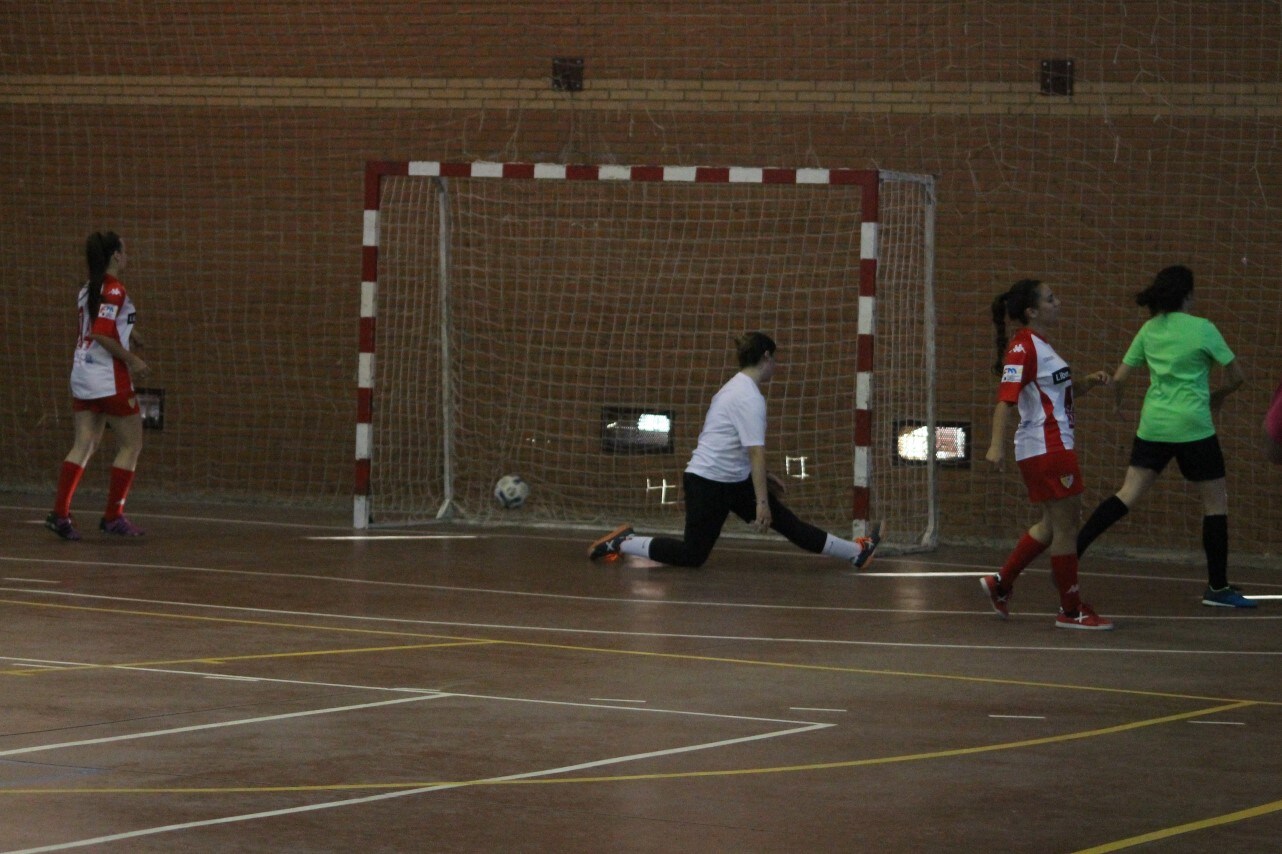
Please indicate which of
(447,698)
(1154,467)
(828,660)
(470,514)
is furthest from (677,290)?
(447,698)

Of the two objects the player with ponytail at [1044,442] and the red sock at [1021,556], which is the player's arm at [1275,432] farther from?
the red sock at [1021,556]

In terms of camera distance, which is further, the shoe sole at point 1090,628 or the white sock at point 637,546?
the white sock at point 637,546

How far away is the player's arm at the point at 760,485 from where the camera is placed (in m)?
12.5

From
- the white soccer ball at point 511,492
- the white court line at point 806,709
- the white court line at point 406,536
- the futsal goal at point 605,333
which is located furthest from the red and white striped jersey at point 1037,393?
the white soccer ball at point 511,492

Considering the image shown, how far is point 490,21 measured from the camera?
17469 mm

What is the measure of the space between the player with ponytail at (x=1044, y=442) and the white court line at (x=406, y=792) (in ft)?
11.3

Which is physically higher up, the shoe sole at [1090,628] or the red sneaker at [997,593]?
the red sneaker at [997,593]

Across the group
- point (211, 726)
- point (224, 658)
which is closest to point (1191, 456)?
point (224, 658)

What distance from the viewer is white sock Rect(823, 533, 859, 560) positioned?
1318 cm

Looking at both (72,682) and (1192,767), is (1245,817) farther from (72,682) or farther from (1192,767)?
(72,682)

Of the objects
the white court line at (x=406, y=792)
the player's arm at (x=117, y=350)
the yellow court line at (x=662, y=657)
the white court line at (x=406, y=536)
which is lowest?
the white court line at (x=406, y=792)

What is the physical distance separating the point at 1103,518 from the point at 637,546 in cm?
318

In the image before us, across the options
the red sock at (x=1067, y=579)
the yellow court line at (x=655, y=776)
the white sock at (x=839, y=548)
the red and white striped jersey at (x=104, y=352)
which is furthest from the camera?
the red and white striped jersey at (x=104, y=352)

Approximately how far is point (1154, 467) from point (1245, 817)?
19.6 feet
